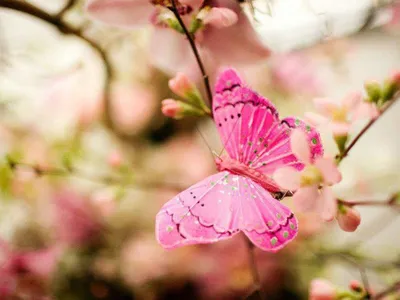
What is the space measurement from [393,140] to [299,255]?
1.66ft

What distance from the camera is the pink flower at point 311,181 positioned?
20 centimetres

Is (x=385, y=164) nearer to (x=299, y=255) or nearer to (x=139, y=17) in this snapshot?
(x=299, y=255)

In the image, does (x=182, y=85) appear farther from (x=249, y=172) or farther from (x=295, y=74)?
(x=295, y=74)

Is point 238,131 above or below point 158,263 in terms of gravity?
above

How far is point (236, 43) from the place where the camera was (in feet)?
1.03

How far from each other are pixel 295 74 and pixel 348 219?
1.57ft

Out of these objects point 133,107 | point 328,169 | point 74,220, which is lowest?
point 74,220

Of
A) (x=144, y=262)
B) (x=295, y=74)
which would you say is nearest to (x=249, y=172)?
(x=144, y=262)

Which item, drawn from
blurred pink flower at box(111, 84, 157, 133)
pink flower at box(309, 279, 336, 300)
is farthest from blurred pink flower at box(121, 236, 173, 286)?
pink flower at box(309, 279, 336, 300)

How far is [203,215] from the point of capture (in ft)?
0.63

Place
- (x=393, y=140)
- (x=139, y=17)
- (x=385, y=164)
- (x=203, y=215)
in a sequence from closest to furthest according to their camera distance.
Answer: (x=203, y=215)
(x=139, y=17)
(x=385, y=164)
(x=393, y=140)

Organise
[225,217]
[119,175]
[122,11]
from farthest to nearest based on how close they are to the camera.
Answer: [119,175], [122,11], [225,217]

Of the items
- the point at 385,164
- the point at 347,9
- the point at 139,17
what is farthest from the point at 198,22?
the point at 385,164

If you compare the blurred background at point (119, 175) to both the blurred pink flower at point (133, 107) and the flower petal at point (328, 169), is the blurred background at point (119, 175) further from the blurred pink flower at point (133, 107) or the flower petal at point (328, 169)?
the flower petal at point (328, 169)
